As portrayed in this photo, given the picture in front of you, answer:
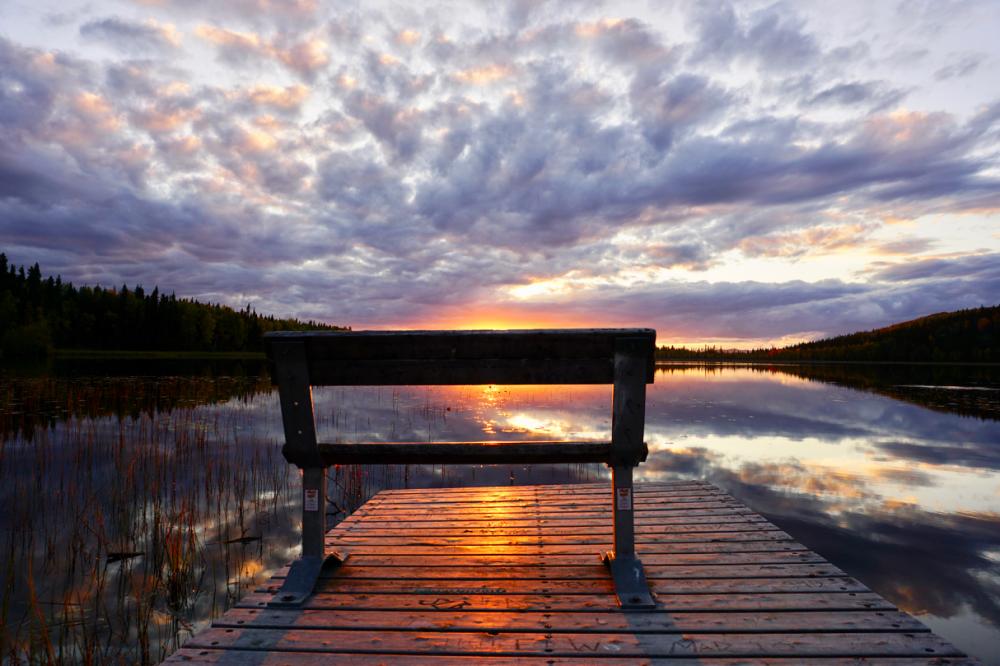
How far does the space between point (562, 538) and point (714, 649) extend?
6.19ft

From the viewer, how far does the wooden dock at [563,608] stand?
2.65 meters

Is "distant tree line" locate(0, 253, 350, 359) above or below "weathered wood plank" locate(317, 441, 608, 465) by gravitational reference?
above

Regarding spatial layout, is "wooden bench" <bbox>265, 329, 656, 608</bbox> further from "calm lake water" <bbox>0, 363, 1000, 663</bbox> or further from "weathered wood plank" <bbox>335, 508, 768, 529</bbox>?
"calm lake water" <bbox>0, 363, 1000, 663</bbox>

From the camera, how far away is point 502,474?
11.1 m

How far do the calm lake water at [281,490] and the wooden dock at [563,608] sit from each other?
1.99 m

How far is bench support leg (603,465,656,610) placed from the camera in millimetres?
3179

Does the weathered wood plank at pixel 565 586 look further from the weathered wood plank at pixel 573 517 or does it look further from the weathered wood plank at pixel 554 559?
the weathered wood plank at pixel 573 517

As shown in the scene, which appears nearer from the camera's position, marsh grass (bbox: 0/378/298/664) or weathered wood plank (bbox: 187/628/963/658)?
weathered wood plank (bbox: 187/628/963/658)

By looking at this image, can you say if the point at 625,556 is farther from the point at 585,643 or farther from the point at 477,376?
the point at 477,376

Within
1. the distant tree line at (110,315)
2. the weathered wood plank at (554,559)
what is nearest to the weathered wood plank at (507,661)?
the weathered wood plank at (554,559)

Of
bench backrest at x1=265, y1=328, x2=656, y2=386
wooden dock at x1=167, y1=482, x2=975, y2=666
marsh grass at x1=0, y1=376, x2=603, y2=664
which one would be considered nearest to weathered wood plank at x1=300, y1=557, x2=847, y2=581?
wooden dock at x1=167, y1=482, x2=975, y2=666

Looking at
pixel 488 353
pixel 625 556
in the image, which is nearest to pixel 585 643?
pixel 625 556

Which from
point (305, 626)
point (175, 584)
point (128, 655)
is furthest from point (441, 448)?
point (175, 584)

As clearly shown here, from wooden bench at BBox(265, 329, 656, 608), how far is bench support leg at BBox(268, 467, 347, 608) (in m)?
0.01
